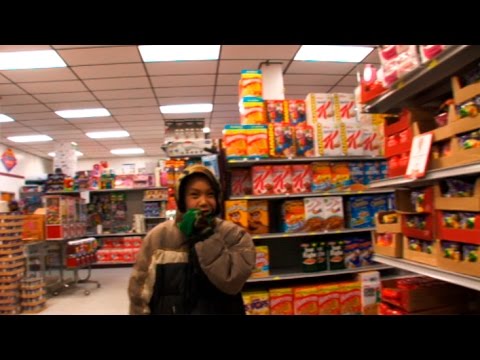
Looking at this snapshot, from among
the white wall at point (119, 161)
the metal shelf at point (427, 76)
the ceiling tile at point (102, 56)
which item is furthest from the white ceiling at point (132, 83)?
the white wall at point (119, 161)

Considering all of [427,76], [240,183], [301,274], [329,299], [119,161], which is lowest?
[329,299]

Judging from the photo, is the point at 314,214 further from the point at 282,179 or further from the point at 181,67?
the point at 181,67

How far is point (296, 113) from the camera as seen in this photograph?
3.78m

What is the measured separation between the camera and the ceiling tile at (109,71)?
5.26m

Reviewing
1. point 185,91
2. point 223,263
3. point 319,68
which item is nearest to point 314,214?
point 223,263

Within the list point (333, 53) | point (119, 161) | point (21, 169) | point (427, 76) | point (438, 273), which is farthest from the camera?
point (119, 161)

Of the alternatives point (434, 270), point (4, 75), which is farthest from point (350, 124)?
point (4, 75)

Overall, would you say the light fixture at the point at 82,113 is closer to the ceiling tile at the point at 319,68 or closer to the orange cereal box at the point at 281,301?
the ceiling tile at the point at 319,68

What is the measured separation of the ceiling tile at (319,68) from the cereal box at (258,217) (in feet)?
10.1

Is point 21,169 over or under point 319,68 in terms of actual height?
under

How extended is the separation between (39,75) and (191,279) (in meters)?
5.56

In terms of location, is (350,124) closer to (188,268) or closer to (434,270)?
(434,270)
